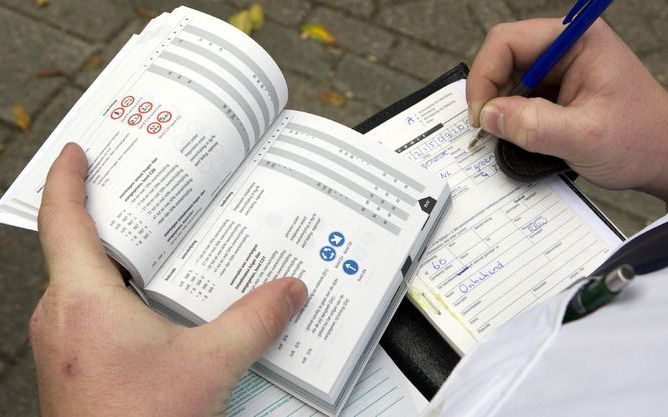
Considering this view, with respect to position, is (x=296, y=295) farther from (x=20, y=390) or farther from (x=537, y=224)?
(x=20, y=390)

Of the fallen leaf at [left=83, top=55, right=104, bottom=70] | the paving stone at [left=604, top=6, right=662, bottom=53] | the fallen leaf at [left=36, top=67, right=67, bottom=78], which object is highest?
the paving stone at [left=604, top=6, right=662, bottom=53]

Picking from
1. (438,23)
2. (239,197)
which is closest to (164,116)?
(239,197)

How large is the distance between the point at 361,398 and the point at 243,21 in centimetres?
170

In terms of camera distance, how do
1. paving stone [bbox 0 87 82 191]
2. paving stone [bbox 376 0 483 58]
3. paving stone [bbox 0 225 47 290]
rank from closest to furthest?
paving stone [bbox 0 225 47 290] → paving stone [bbox 0 87 82 191] → paving stone [bbox 376 0 483 58]

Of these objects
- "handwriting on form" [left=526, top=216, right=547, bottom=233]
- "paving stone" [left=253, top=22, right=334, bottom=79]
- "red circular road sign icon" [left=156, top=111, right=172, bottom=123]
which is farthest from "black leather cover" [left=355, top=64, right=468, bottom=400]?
"paving stone" [left=253, top=22, right=334, bottom=79]

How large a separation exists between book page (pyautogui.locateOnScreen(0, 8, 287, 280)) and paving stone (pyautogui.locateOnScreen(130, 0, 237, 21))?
4.21 ft

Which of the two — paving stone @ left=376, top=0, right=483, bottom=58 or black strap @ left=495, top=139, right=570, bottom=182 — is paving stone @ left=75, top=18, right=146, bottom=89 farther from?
black strap @ left=495, top=139, right=570, bottom=182

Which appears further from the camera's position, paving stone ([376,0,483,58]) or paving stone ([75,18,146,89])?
paving stone ([376,0,483,58])

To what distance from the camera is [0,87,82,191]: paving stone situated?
6.43ft

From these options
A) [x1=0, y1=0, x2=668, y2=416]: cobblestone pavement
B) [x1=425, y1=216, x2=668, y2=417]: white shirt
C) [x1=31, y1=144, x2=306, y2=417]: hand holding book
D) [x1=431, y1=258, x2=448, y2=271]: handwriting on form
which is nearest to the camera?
[x1=425, y1=216, x2=668, y2=417]: white shirt

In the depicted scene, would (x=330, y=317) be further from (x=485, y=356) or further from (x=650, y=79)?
(x=650, y=79)

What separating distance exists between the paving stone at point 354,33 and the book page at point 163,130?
1.27 metres

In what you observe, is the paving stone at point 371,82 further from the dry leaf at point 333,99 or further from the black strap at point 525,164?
the black strap at point 525,164

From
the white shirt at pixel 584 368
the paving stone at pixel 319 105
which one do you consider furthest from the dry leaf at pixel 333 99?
the white shirt at pixel 584 368
